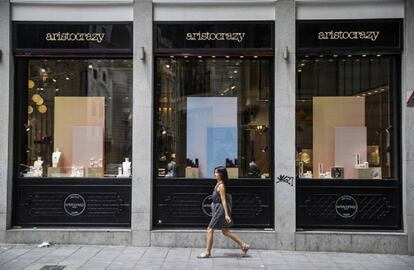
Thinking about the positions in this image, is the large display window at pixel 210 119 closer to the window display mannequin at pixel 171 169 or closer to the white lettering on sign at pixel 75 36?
the window display mannequin at pixel 171 169

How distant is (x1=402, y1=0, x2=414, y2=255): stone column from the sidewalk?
0.88 metres

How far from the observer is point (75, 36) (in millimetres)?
12000

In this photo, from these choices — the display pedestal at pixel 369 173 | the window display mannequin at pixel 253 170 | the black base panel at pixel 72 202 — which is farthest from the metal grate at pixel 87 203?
the display pedestal at pixel 369 173

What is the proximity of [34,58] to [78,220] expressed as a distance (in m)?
3.95

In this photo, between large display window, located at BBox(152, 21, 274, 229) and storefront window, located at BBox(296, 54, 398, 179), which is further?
storefront window, located at BBox(296, 54, 398, 179)

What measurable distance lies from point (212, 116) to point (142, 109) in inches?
66.7

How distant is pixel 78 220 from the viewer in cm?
1191

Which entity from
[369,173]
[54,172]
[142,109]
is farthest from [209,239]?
[54,172]

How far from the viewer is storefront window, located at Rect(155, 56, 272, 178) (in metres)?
12.1

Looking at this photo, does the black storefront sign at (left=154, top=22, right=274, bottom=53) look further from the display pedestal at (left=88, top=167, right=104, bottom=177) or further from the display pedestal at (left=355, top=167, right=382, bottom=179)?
the display pedestal at (left=355, top=167, right=382, bottom=179)

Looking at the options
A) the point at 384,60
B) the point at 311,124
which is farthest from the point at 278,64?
the point at 384,60

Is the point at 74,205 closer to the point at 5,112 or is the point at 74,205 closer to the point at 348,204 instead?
the point at 5,112

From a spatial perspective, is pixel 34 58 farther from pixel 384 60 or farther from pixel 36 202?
pixel 384 60

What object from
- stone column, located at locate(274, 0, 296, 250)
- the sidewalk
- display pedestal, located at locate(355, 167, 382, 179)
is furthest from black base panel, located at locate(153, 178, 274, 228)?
display pedestal, located at locate(355, 167, 382, 179)
